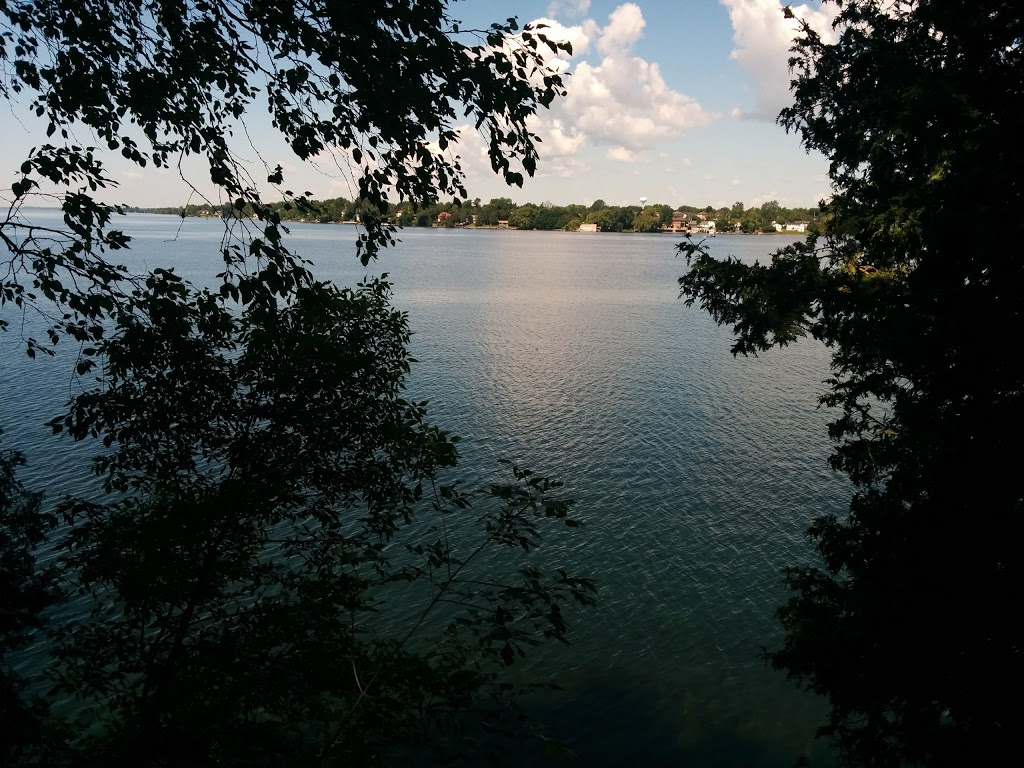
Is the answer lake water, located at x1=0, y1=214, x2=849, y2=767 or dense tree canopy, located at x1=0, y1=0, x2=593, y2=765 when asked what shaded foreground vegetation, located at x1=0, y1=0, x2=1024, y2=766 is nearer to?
dense tree canopy, located at x1=0, y1=0, x2=593, y2=765

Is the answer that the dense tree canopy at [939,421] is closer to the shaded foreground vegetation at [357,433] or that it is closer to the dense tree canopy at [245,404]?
the shaded foreground vegetation at [357,433]

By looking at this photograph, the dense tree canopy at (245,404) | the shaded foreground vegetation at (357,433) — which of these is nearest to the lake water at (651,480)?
the shaded foreground vegetation at (357,433)

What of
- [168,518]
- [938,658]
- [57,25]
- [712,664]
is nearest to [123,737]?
[168,518]

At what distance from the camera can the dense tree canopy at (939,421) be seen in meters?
8.48

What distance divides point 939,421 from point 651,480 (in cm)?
1452

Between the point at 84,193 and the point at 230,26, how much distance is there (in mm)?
1675

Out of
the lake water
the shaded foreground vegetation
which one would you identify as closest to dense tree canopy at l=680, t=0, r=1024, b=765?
the shaded foreground vegetation

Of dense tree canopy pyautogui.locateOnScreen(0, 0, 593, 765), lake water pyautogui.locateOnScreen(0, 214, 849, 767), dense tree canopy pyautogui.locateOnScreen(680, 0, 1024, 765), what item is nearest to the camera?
dense tree canopy pyautogui.locateOnScreen(0, 0, 593, 765)

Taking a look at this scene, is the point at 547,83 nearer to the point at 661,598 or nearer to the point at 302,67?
the point at 302,67

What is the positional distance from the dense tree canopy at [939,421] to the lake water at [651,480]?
10.2 ft

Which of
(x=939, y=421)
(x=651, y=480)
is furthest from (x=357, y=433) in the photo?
(x=651, y=480)

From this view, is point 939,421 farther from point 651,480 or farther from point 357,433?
point 651,480

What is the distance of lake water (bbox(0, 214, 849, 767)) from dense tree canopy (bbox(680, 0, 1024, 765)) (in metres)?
3.11

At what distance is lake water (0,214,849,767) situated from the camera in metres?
13.9
